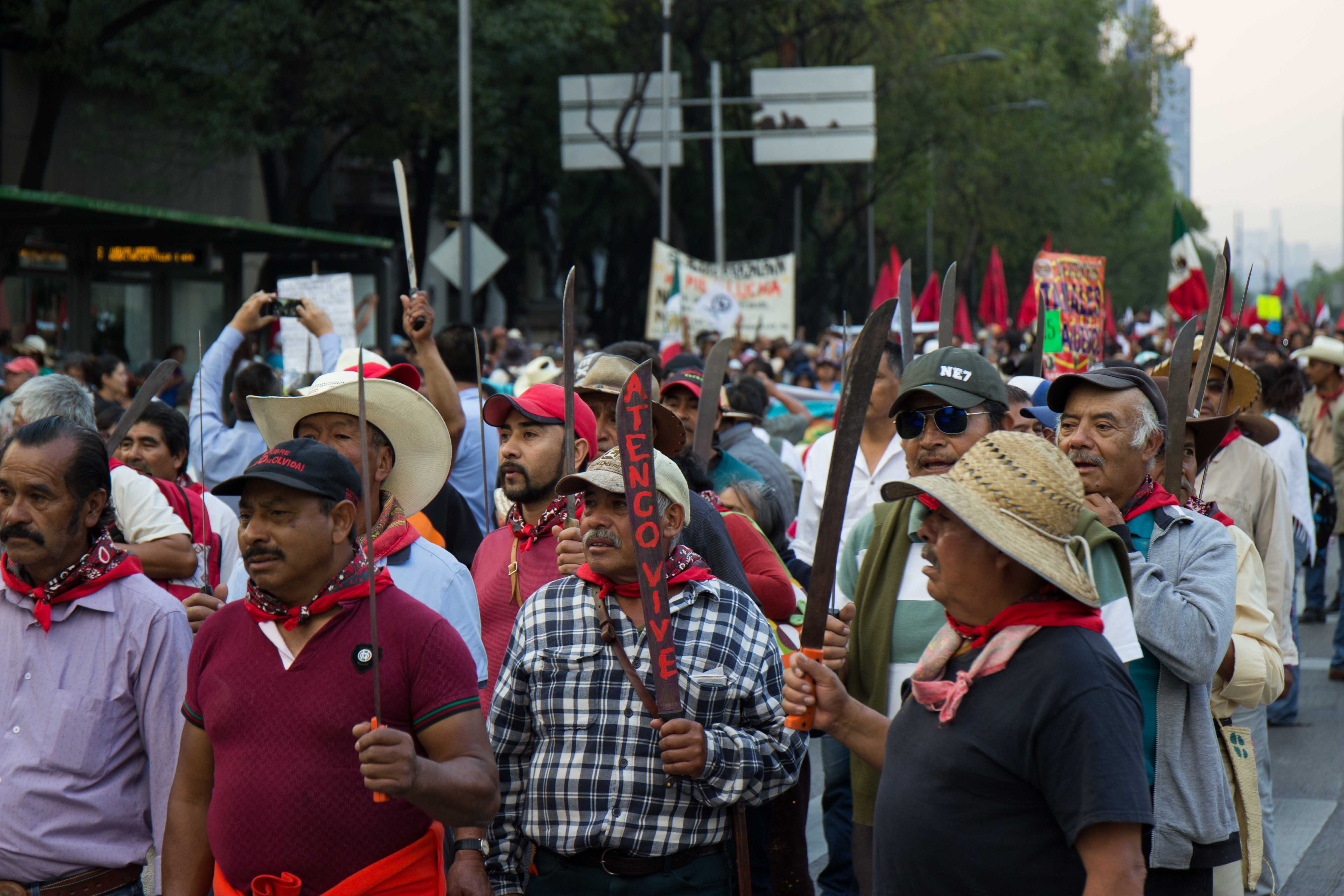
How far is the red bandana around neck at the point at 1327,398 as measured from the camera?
10594mm

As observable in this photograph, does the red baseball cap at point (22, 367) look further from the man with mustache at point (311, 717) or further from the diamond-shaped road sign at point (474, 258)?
the man with mustache at point (311, 717)

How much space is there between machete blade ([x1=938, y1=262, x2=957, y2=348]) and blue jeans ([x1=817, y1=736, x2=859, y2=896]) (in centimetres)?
142

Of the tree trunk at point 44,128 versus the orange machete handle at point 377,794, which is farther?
the tree trunk at point 44,128

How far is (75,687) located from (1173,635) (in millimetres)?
2428

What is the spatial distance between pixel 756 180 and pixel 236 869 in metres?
32.7

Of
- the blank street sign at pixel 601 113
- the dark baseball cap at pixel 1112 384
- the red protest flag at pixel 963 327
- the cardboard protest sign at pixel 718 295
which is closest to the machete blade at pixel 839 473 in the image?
the dark baseball cap at pixel 1112 384

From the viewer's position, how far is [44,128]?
20.7m

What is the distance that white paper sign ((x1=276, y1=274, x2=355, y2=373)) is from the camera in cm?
911

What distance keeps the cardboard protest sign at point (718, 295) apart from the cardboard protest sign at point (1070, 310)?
8.40 m

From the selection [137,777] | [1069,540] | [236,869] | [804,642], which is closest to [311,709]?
[236,869]

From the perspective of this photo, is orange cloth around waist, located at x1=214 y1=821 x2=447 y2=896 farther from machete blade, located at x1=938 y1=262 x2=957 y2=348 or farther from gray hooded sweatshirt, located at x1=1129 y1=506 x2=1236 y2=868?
machete blade, located at x1=938 y1=262 x2=957 y2=348

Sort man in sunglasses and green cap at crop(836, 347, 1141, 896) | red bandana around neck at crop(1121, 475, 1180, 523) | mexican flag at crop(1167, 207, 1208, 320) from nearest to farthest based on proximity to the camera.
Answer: red bandana around neck at crop(1121, 475, 1180, 523) < man in sunglasses and green cap at crop(836, 347, 1141, 896) < mexican flag at crop(1167, 207, 1208, 320)

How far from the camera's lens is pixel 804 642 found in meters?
3.02

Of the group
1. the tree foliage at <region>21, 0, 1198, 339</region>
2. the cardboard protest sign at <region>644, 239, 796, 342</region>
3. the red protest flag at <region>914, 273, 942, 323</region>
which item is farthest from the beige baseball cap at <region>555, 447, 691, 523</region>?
the tree foliage at <region>21, 0, 1198, 339</region>
